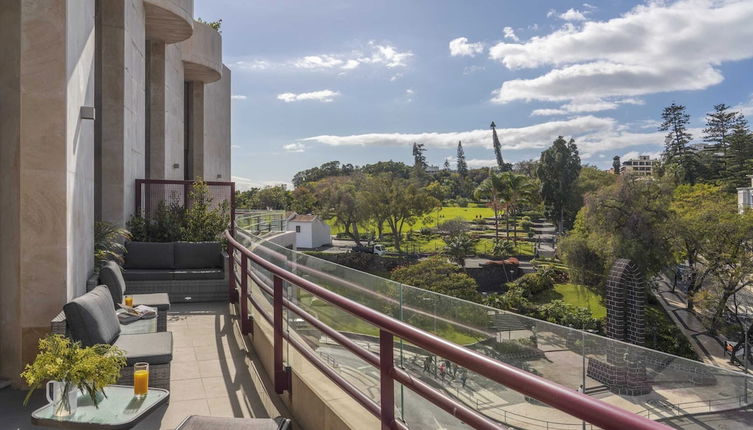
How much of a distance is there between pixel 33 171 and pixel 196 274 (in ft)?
15.2

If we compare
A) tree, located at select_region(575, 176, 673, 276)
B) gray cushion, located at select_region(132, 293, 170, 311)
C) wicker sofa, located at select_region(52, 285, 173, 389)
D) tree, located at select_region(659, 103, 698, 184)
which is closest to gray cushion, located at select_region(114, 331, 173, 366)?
wicker sofa, located at select_region(52, 285, 173, 389)

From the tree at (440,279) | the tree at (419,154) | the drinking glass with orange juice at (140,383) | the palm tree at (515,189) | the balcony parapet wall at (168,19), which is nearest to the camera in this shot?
the drinking glass with orange juice at (140,383)

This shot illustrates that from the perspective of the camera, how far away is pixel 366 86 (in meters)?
64.5

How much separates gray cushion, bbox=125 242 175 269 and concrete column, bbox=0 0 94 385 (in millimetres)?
4737

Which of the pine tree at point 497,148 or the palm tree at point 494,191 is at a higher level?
the pine tree at point 497,148

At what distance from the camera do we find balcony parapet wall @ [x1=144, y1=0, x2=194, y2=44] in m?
11.5

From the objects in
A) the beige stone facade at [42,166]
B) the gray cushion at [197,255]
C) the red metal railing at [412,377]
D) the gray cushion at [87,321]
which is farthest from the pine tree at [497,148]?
the red metal railing at [412,377]

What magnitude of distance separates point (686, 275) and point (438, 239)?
91.2 feet

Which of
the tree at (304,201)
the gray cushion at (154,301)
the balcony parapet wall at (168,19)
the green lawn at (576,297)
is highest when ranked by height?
the balcony parapet wall at (168,19)

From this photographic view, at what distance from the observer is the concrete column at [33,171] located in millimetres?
4234

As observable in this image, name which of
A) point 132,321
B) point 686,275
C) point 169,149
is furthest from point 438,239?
point 132,321

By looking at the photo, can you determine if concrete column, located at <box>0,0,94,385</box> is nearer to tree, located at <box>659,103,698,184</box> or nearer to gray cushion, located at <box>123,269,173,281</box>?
gray cushion, located at <box>123,269,173,281</box>

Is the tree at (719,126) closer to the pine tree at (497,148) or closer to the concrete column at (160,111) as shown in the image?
the pine tree at (497,148)

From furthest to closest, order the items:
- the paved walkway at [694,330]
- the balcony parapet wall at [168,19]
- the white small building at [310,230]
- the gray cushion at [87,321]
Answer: the white small building at [310,230]
the paved walkway at [694,330]
the balcony parapet wall at [168,19]
the gray cushion at [87,321]
